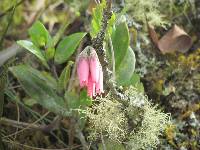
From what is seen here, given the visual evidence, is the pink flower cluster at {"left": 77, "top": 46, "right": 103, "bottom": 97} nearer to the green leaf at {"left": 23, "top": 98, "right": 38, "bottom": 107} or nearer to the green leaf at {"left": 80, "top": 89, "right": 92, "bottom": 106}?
the green leaf at {"left": 80, "top": 89, "right": 92, "bottom": 106}

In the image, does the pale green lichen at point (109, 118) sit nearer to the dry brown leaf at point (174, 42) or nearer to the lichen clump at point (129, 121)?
the lichen clump at point (129, 121)

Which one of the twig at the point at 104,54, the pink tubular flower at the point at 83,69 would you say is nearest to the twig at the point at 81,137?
the twig at the point at 104,54

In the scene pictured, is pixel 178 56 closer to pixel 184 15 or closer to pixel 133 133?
pixel 184 15

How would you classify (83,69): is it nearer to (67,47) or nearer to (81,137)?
(67,47)

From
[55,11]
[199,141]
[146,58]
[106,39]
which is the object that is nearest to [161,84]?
[146,58]

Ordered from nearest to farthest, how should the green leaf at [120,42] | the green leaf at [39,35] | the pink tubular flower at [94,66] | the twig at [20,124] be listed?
the pink tubular flower at [94,66]
the green leaf at [120,42]
the green leaf at [39,35]
the twig at [20,124]

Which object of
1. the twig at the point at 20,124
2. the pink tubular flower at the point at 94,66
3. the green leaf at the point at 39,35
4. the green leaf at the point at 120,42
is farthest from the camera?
the twig at the point at 20,124
